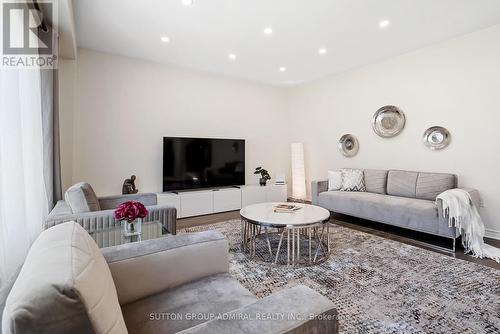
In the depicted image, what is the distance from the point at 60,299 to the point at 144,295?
29.5 inches

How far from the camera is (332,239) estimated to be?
10.7 feet

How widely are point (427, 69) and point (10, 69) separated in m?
4.91

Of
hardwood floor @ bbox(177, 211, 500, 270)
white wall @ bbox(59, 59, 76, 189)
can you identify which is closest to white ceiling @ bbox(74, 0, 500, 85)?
white wall @ bbox(59, 59, 76, 189)

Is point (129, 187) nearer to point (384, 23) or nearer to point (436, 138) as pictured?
point (384, 23)

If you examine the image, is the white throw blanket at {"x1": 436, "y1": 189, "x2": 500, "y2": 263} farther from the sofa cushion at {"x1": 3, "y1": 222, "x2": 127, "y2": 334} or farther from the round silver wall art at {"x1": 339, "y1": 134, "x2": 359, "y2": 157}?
the sofa cushion at {"x1": 3, "y1": 222, "x2": 127, "y2": 334}

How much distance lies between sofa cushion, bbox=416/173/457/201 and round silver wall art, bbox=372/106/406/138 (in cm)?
87

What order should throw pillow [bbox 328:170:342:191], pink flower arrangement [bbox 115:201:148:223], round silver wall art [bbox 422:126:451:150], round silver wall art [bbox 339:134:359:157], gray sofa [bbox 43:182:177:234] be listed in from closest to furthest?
pink flower arrangement [bbox 115:201:148:223], gray sofa [bbox 43:182:177:234], round silver wall art [bbox 422:126:451:150], throw pillow [bbox 328:170:342:191], round silver wall art [bbox 339:134:359:157]

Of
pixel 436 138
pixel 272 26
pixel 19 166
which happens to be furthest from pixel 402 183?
pixel 19 166

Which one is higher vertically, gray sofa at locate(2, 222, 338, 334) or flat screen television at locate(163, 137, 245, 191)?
flat screen television at locate(163, 137, 245, 191)

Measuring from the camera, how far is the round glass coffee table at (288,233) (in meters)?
2.52

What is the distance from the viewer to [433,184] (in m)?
3.57

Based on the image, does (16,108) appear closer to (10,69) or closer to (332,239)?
(10,69)

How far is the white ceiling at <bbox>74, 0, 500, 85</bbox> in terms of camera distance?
274 cm

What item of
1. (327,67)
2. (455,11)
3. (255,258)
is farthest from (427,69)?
(255,258)
